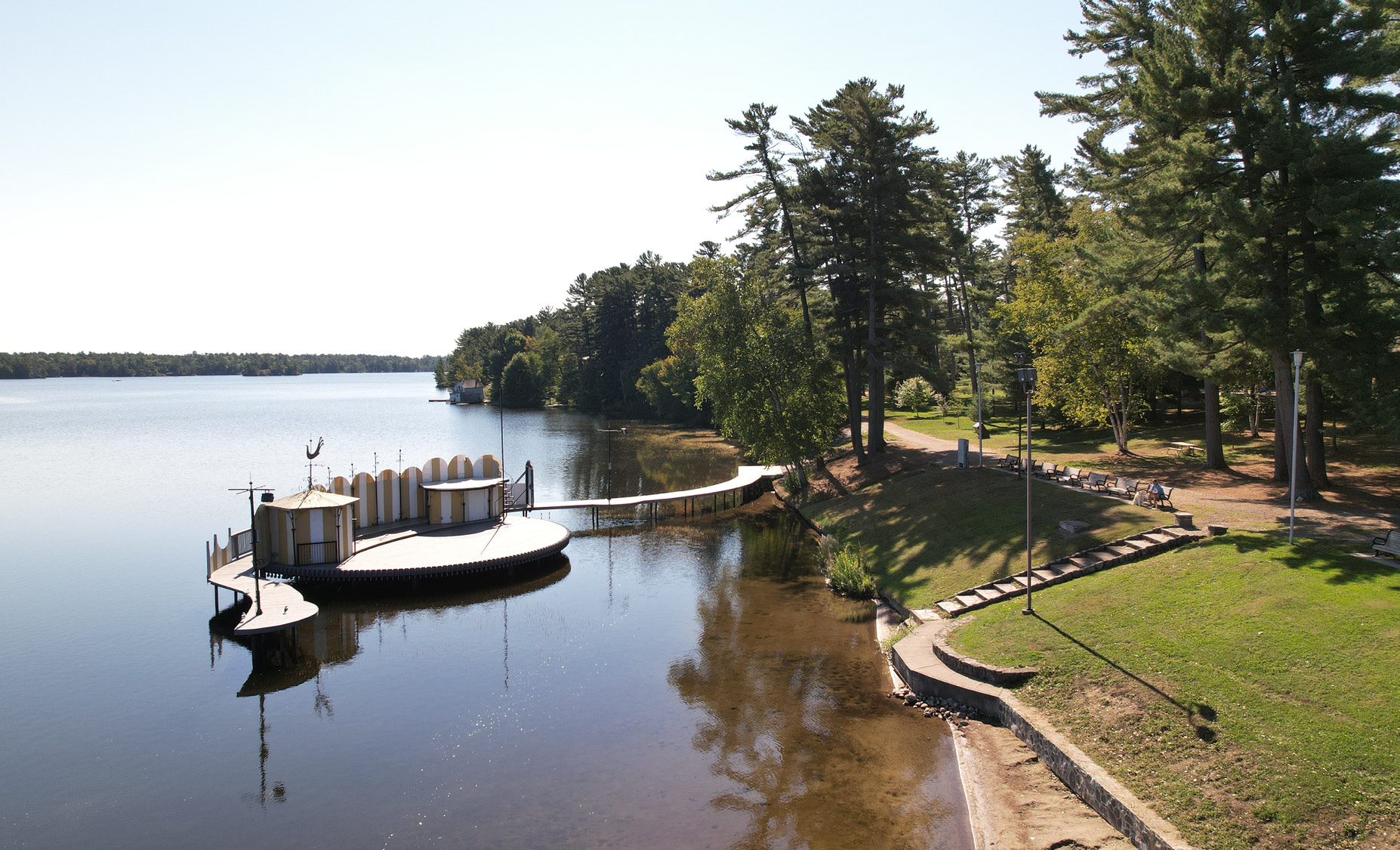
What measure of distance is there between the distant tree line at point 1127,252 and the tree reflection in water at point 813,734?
42.1 ft

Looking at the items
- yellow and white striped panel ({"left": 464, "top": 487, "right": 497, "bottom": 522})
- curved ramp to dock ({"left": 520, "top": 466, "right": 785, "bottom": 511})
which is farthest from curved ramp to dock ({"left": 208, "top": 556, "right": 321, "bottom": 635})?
curved ramp to dock ({"left": 520, "top": 466, "right": 785, "bottom": 511})

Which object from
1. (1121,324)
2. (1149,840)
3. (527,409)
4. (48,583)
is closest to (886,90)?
(1121,324)

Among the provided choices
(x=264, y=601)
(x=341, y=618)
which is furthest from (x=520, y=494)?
(x=264, y=601)

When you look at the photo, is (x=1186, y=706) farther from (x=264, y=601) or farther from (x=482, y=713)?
(x=264, y=601)

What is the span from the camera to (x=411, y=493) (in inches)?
1255

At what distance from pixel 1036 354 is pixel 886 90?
15.9 meters

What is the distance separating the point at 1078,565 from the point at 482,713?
14851mm

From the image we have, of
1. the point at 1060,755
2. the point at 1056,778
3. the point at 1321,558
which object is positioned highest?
the point at 1321,558

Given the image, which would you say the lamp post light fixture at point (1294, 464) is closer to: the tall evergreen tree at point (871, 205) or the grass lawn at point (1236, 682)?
the grass lawn at point (1236, 682)

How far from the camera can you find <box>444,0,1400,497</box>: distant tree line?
19344mm

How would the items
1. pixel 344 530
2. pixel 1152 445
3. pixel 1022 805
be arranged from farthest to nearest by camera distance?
pixel 1152 445 → pixel 344 530 → pixel 1022 805

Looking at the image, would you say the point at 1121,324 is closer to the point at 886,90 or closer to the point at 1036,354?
the point at 1036,354

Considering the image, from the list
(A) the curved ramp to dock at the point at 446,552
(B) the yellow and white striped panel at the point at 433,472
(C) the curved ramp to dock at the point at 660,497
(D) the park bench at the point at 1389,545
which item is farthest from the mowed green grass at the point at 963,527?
(B) the yellow and white striped panel at the point at 433,472

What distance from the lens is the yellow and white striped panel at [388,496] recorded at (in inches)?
1211
